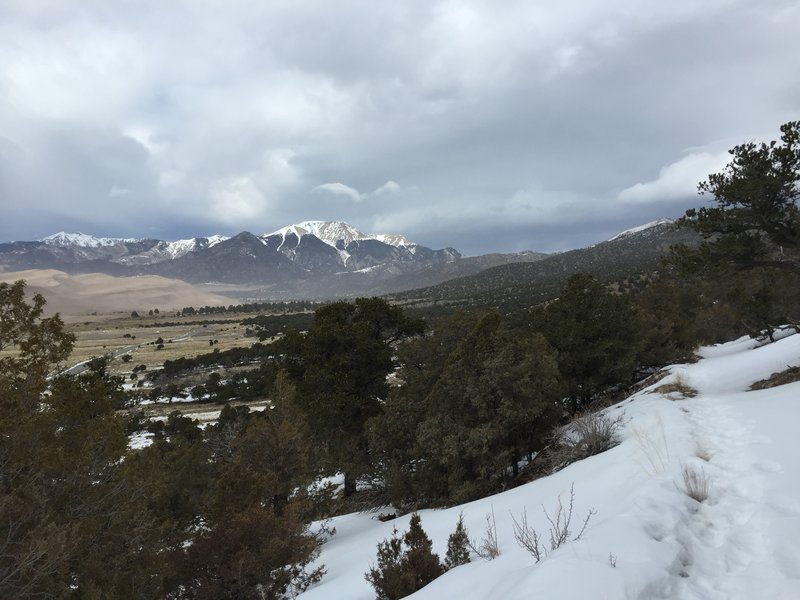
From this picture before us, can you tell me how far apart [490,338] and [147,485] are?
1076 cm

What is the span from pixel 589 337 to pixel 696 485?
16.7 m

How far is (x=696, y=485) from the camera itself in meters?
5.97

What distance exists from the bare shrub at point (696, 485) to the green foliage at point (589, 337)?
14.6 meters

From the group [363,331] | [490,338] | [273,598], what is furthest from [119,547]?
[363,331]

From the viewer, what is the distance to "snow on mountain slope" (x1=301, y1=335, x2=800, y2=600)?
13.1ft

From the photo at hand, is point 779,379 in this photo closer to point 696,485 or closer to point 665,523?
point 696,485

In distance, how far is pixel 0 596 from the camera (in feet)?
19.0

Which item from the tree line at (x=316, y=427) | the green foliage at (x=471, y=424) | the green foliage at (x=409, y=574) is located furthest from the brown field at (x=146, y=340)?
the green foliage at (x=409, y=574)

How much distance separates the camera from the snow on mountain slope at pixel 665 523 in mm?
3986

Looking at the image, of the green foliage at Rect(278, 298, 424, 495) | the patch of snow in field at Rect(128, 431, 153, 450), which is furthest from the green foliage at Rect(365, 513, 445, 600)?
the patch of snow in field at Rect(128, 431, 153, 450)

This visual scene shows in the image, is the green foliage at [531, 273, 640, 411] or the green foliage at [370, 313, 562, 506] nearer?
the green foliage at [370, 313, 562, 506]

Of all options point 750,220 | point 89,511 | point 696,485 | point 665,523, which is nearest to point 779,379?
point 750,220

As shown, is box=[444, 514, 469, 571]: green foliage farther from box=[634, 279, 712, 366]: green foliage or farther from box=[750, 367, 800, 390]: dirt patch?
box=[634, 279, 712, 366]: green foliage

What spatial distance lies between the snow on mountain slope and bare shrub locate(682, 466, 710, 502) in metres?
0.11
